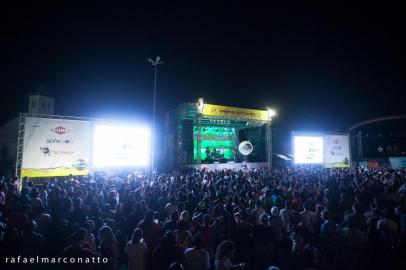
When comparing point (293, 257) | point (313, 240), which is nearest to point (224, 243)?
point (293, 257)

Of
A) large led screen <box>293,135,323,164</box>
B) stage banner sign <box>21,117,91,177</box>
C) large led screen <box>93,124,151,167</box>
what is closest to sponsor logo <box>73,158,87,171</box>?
stage banner sign <box>21,117,91,177</box>

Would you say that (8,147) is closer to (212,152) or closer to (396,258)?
(212,152)

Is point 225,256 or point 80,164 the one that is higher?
point 80,164

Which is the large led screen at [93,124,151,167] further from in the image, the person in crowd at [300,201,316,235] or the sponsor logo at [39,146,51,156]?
the person in crowd at [300,201,316,235]

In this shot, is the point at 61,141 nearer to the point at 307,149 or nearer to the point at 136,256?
the point at 136,256

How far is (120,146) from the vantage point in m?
17.0

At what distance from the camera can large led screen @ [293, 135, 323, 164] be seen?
23359 mm

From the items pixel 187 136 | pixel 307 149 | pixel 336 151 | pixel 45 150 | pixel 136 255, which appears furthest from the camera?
pixel 187 136

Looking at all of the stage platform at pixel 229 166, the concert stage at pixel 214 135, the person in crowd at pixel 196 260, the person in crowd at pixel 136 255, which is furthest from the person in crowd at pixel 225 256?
the stage platform at pixel 229 166

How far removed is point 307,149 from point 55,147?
20.0 m

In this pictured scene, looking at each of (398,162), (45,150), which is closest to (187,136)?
(45,150)

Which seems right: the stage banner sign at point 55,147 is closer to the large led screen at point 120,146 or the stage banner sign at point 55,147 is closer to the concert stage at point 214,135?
the large led screen at point 120,146

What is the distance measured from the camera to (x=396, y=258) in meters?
5.68

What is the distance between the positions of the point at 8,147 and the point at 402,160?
2132 inches
